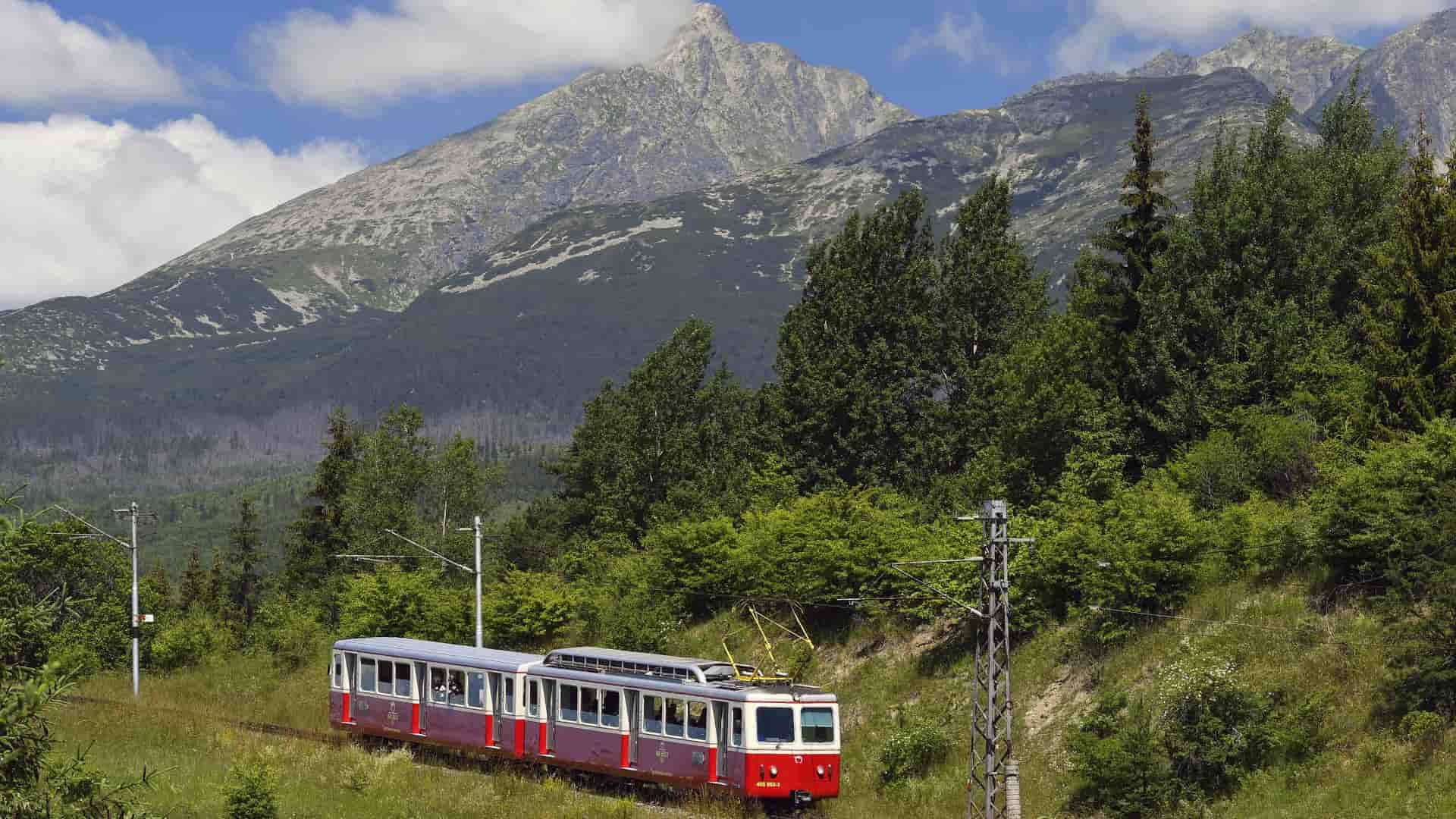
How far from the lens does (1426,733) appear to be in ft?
100

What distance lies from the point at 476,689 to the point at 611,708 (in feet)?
19.1

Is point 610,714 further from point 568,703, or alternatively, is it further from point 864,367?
point 864,367

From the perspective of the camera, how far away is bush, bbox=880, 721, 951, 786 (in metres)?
39.2

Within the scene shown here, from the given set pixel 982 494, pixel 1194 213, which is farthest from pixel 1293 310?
pixel 982 494

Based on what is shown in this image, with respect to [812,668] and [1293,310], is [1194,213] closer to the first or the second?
[1293,310]

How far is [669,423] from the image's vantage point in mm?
87750

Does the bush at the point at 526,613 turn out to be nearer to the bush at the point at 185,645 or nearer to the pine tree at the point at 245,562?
the bush at the point at 185,645

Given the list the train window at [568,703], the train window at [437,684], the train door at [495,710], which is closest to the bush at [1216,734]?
the train window at [568,703]

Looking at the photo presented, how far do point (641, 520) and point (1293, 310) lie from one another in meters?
41.7

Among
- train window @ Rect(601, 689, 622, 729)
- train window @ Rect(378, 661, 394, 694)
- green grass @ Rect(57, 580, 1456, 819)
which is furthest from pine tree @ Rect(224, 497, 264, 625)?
train window @ Rect(601, 689, 622, 729)

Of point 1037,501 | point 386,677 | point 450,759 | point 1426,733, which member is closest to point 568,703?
point 450,759

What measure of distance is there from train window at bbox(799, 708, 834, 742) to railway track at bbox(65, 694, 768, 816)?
11.3ft

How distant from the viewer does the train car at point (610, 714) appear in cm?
3512

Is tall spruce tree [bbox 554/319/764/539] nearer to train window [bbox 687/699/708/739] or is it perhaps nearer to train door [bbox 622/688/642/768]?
train door [bbox 622/688/642/768]
